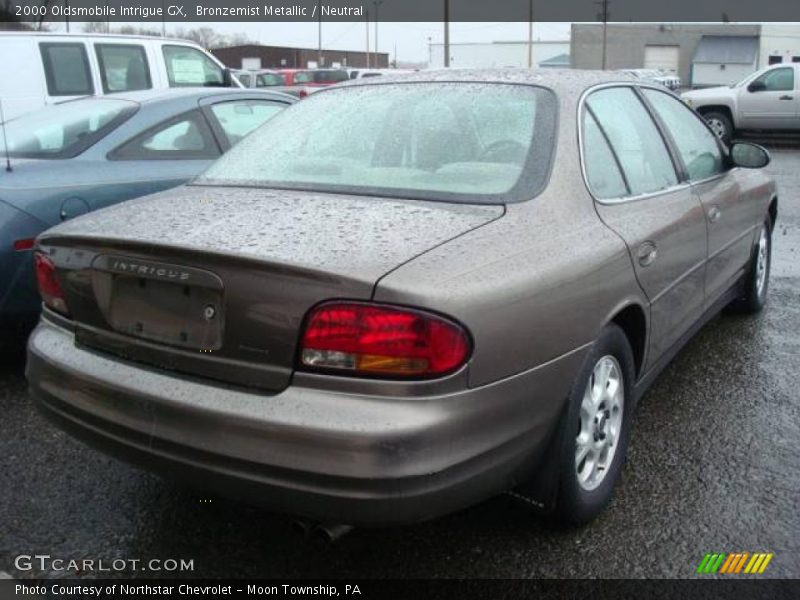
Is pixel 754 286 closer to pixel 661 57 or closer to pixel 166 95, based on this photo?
pixel 166 95

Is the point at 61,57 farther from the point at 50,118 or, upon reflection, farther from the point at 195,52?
the point at 50,118

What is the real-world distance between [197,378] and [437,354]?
2.28ft

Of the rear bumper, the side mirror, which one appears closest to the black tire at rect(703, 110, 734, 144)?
the side mirror

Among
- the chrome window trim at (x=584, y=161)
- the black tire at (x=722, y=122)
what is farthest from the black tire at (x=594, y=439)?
the black tire at (x=722, y=122)

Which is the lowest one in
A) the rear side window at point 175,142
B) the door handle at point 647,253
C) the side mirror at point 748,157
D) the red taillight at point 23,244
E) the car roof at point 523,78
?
the red taillight at point 23,244

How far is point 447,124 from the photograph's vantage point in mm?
3010

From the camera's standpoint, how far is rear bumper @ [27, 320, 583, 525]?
6.70 feet

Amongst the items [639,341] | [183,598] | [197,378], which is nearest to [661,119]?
[639,341]

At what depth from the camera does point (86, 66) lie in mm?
8672

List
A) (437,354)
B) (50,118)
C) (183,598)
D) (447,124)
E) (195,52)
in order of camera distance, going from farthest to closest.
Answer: (195,52), (50,118), (447,124), (183,598), (437,354)

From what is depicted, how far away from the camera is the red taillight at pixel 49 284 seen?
269 cm

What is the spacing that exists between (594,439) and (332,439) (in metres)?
1.13

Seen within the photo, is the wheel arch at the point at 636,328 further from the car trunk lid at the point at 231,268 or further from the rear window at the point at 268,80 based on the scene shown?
the rear window at the point at 268,80

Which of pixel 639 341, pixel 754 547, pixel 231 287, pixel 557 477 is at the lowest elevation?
pixel 754 547
